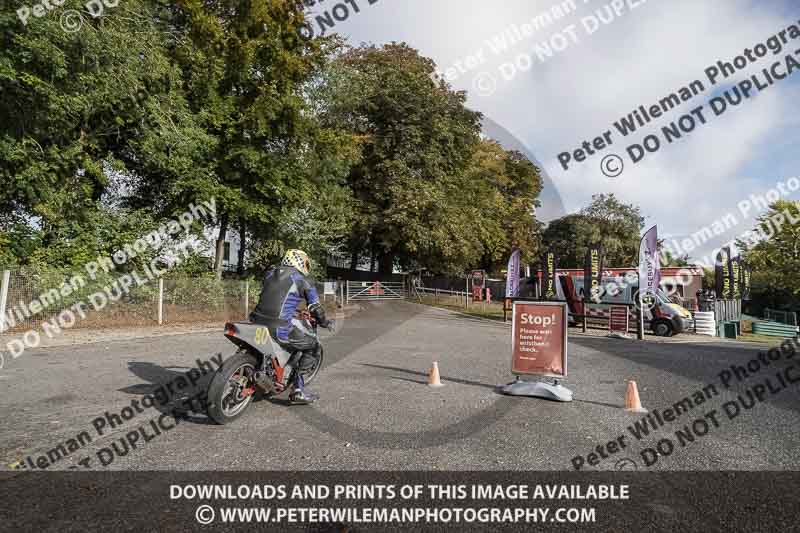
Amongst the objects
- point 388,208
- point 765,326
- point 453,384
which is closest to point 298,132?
point 388,208

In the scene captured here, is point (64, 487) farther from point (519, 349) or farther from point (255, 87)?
point (255, 87)

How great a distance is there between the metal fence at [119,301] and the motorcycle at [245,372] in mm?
10931

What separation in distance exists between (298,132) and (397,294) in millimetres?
18168

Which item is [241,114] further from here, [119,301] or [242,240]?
[119,301]

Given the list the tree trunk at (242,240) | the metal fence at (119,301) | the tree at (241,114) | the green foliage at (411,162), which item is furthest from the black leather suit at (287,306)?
the green foliage at (411,162)

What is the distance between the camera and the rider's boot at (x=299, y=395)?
251 inches

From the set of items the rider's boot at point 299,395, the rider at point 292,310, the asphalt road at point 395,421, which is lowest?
the asphalt road at point 395,421

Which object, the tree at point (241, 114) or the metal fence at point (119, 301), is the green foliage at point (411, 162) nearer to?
the tree at point (241, 114)

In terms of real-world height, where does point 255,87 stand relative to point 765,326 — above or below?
above

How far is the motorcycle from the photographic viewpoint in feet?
17.8

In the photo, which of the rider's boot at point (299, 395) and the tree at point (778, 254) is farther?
the tree at point (778, 254)

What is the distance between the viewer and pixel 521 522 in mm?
3352

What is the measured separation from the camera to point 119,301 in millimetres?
15617

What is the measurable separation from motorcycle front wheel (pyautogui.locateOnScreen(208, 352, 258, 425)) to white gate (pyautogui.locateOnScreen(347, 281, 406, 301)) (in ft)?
87.7
